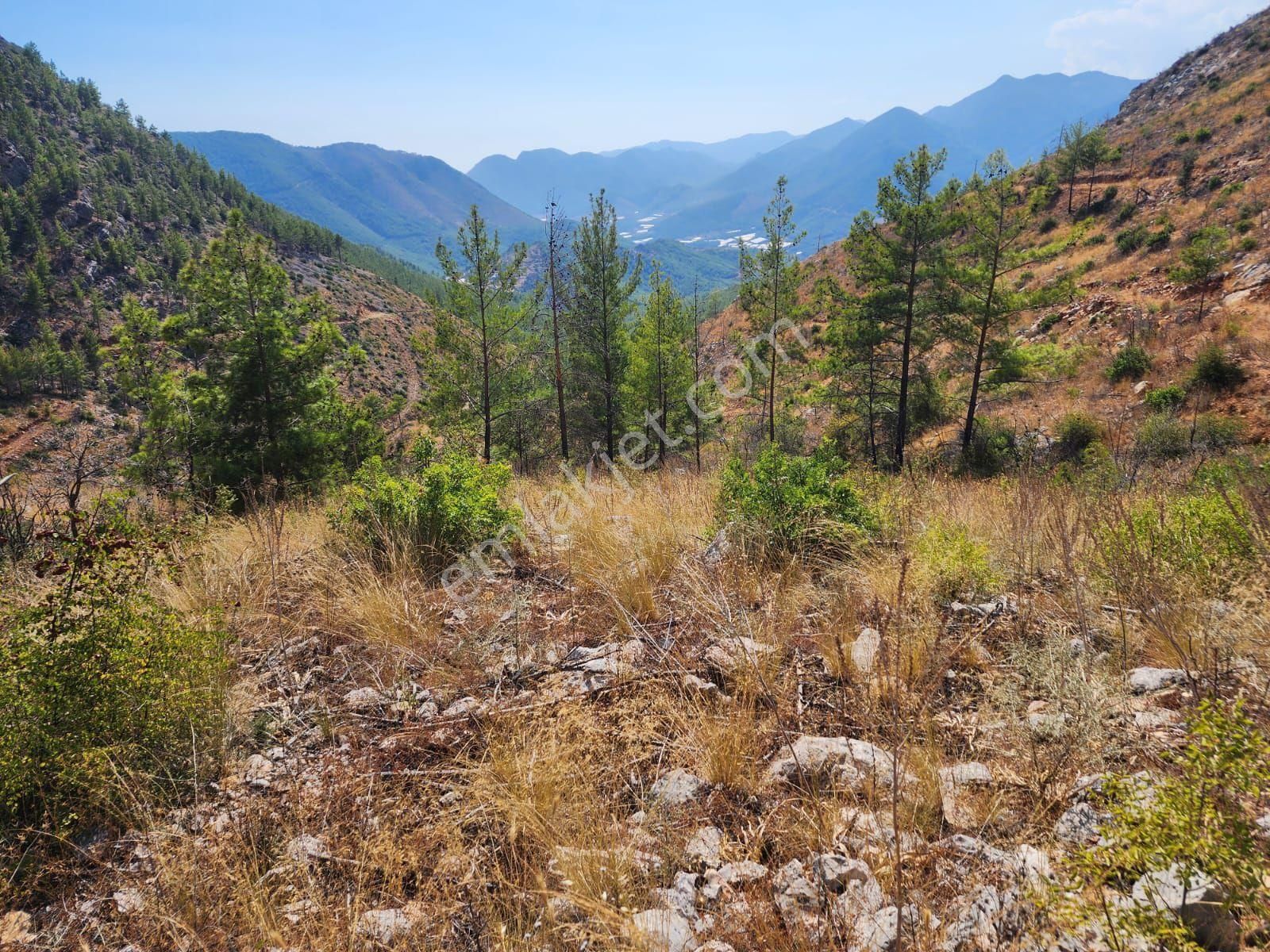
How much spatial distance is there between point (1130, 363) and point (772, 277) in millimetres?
11897

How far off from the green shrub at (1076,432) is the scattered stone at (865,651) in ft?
57.8

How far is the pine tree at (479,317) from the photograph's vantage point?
17250 mm

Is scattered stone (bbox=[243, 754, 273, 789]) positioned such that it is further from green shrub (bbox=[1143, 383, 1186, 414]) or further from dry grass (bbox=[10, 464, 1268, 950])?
green shrub (bbox=[1143, 383, 1186, 414])

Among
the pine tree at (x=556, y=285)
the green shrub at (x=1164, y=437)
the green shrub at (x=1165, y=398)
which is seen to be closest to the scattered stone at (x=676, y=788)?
the green shrub at (x=1164, y=437)

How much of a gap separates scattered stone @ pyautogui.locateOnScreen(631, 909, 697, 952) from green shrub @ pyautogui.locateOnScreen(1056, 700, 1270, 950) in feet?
3.27

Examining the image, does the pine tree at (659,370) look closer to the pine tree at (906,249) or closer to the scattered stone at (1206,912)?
the pine tree at (906,249)

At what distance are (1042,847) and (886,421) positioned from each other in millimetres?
21448

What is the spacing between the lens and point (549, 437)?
74.8ft

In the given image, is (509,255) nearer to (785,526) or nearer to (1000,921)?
(785,526)

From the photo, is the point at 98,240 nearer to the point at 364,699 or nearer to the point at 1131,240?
the point at 364,699

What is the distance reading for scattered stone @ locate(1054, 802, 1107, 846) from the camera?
182 centimetres

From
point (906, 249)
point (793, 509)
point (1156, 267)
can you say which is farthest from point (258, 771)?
point (1156, 267)

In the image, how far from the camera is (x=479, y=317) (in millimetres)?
18125

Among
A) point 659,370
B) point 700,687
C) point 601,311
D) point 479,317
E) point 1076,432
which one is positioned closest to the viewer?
point 700,687
